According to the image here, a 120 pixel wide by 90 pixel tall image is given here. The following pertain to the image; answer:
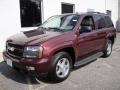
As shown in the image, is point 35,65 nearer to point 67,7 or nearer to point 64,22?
point 64,22

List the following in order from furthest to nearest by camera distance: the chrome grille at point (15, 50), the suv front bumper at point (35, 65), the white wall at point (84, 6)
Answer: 1. the white wall at point (84, 6)
2. the chrome grille at point (15, 50)
3. the suv front bumper at point (35, 65)

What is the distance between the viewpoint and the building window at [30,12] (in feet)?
31.9

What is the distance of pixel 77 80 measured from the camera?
5559mm

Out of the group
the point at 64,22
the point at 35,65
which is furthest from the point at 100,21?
the point at 35,65

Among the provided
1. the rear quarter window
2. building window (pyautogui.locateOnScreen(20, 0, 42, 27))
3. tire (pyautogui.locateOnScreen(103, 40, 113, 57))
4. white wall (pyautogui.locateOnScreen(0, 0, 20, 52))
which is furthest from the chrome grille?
building window (pyautogui.locateOnScreen(20, 0, 42, 27))

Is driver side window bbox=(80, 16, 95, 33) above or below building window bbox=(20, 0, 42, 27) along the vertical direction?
below

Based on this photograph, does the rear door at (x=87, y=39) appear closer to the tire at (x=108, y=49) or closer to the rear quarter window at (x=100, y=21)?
the rear quarter window at (x=100, y=21)

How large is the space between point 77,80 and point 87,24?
2.00 meters

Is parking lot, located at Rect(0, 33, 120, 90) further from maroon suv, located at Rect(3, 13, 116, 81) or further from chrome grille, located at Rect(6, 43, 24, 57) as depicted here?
chrome grille, located at Rect(6, 43, 24, 57)

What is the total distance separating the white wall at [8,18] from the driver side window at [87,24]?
3784mm

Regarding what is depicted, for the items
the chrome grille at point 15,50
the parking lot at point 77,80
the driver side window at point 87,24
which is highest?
the driver side window at point 87,24

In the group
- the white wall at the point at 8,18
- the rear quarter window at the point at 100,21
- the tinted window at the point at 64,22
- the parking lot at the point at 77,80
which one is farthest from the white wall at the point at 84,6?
the parking lot at the point at 77,80

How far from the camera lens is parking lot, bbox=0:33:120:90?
5086 millimetres

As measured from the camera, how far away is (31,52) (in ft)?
15.9
